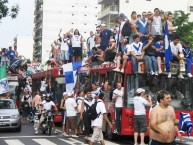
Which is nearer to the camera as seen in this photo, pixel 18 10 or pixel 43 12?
pixel 18 10

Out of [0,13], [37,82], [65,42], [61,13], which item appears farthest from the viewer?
[61,13]

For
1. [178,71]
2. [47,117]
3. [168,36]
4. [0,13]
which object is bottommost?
[47,117]

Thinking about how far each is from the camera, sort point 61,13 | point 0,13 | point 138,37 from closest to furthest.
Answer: point 138,37, point 0,13, point 61,13

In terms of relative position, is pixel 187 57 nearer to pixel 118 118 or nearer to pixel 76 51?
pixel 118 118

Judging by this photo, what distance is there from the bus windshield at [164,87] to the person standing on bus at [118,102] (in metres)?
0.17

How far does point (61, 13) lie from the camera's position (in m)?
131

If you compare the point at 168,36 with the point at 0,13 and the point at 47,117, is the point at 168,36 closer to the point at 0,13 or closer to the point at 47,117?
the point at 47,117

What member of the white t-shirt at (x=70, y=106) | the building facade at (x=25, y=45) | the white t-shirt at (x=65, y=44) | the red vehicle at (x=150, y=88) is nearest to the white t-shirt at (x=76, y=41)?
the white t-shirt at (x=65, y=44)

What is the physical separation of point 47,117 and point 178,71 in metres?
6.07

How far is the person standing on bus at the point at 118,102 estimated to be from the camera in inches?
686

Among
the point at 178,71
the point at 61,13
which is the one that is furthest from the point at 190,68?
the point at 61,13

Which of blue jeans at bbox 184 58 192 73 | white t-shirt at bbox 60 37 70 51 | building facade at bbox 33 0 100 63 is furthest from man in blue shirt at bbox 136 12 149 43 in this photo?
building facade at bbox 33 0 100 63

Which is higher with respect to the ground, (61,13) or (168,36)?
(61,13)

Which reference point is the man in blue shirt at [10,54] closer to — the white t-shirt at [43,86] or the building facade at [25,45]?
the white t-shirt at [43,86]
